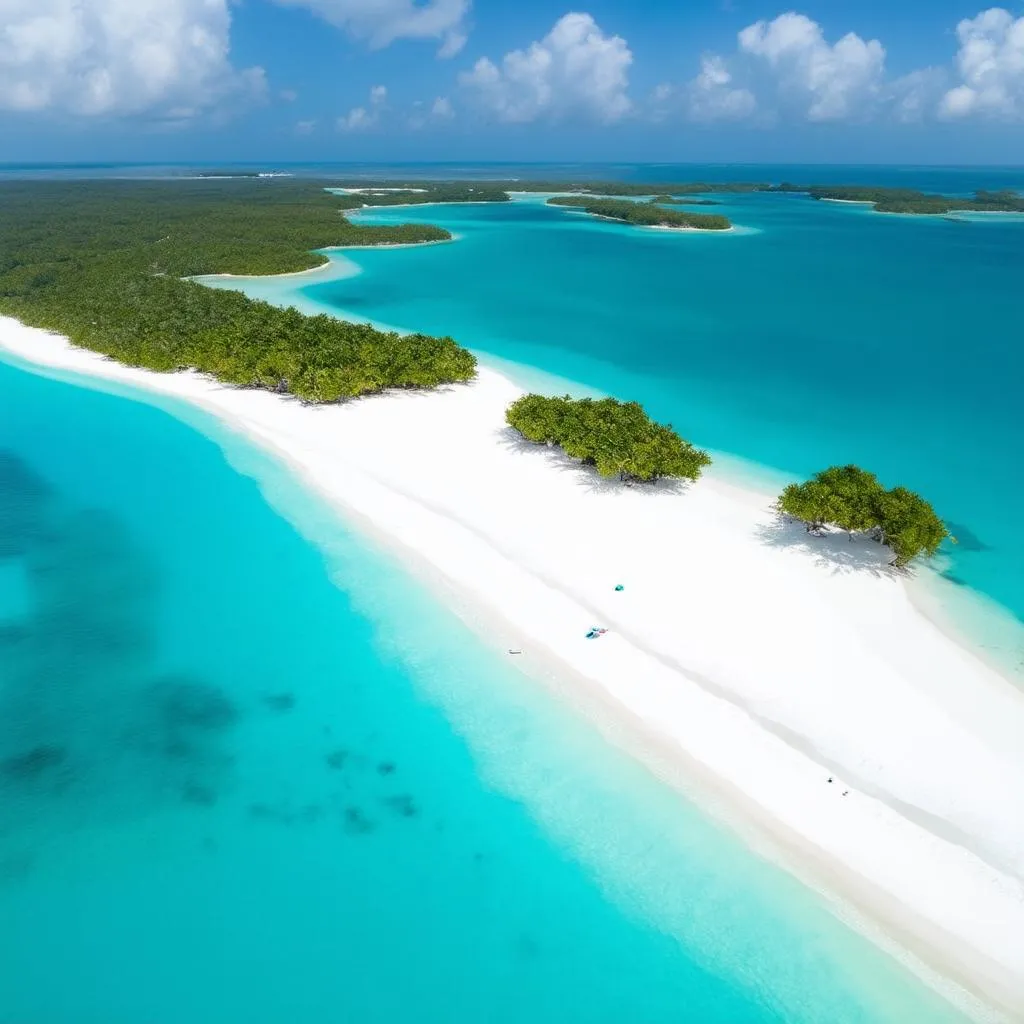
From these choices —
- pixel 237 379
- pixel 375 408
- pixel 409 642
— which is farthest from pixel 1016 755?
pixel 237 379

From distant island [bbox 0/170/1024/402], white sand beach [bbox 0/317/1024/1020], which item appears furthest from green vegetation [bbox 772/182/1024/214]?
white sand beach [bbox 0/317/1024/1020]

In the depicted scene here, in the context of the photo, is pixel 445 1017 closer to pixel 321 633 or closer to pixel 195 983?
pixel 195 983

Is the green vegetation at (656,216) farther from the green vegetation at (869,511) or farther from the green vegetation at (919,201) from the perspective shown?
the green vegetation at (869,511)

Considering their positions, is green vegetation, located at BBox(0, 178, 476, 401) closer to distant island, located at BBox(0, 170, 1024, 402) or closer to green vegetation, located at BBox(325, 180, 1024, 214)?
distant island, located at BBox(0, 170, 1024, 402)

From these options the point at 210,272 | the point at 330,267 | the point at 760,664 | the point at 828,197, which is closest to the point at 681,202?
the point at 828,197

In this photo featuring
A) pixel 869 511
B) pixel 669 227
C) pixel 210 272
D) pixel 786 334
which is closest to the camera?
pixel 869 511

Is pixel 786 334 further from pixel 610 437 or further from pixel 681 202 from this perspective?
pixel 681 202

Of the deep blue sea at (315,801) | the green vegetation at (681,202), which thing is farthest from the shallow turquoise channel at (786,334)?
the green vegetation at (681,202)
